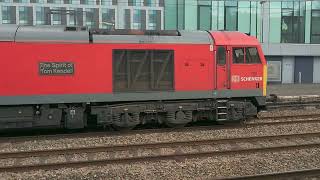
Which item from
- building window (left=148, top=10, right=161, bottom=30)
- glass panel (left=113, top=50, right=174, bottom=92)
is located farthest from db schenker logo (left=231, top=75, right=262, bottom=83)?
building window (left=148, top=10, right=161, bottom=30)

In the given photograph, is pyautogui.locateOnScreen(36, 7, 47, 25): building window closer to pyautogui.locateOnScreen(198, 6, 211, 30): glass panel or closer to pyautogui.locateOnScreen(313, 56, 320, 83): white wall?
pyautogui.locateOnScreen(198, 6, 211, 30): glass panel

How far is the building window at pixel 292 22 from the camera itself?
150 ft

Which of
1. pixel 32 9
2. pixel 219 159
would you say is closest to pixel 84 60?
pixel 219 159

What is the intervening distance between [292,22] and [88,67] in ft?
122

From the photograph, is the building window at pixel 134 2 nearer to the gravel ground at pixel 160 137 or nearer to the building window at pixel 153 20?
the building window at pixel 153 20

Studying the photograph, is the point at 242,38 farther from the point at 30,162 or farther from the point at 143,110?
the point at 30,162

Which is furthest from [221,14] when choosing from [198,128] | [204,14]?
[198,128]

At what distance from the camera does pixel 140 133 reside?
13820 millimetres

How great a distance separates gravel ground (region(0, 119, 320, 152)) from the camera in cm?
1227

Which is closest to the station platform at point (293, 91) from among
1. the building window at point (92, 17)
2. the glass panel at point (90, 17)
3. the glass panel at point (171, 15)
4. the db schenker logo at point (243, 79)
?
the glass panel at point (171, 15)

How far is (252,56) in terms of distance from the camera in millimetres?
15188

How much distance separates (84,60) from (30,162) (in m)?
3.99

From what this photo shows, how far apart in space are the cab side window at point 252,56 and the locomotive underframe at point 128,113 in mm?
1320

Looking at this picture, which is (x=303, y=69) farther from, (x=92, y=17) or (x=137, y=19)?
(x=92, y=17)
